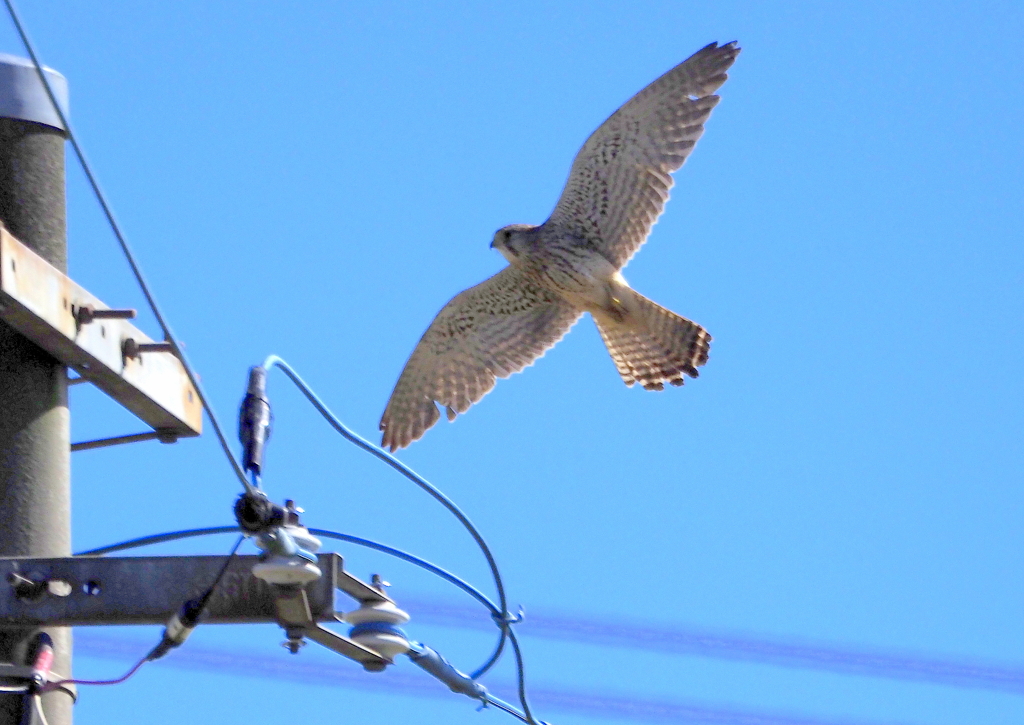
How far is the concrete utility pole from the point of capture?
4586 mm

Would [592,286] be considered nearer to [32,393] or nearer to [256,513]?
[32,393]

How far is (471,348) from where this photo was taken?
1043 centimetres

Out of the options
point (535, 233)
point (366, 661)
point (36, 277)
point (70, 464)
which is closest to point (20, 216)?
point (36, 277)

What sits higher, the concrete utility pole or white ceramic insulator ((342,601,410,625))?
the concrete utility pole

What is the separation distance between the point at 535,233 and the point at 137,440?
4782mm

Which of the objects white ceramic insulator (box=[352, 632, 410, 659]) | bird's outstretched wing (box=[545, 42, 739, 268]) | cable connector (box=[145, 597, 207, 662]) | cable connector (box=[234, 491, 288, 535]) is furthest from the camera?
bird's outstretched wing (box=[545, 42, 739, 268])

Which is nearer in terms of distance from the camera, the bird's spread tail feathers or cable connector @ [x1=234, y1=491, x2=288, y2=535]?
cable connector @ [x1=234, y1=491, x2=288, y2=535]

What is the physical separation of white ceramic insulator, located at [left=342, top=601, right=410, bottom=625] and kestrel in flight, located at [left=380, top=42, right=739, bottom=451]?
218 inches

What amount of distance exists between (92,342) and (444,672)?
135 centimetres

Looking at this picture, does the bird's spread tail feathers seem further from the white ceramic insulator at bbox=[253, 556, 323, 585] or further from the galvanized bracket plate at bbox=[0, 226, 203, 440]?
the white ceramic insulator at bbox=[253, 556, 323, 585]

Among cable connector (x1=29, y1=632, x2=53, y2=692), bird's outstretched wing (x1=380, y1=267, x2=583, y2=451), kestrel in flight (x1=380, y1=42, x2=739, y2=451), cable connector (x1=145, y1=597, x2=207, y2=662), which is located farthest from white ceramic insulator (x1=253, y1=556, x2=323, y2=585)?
bird's outstretched wing (x1=380, y1=267, x2=583, y2=451)

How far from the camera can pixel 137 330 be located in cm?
507

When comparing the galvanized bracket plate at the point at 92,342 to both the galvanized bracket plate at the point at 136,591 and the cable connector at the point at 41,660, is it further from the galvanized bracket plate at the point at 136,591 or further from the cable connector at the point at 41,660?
the cable connector at the point at 41,660

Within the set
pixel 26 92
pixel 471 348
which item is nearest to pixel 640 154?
pixel 471 348
